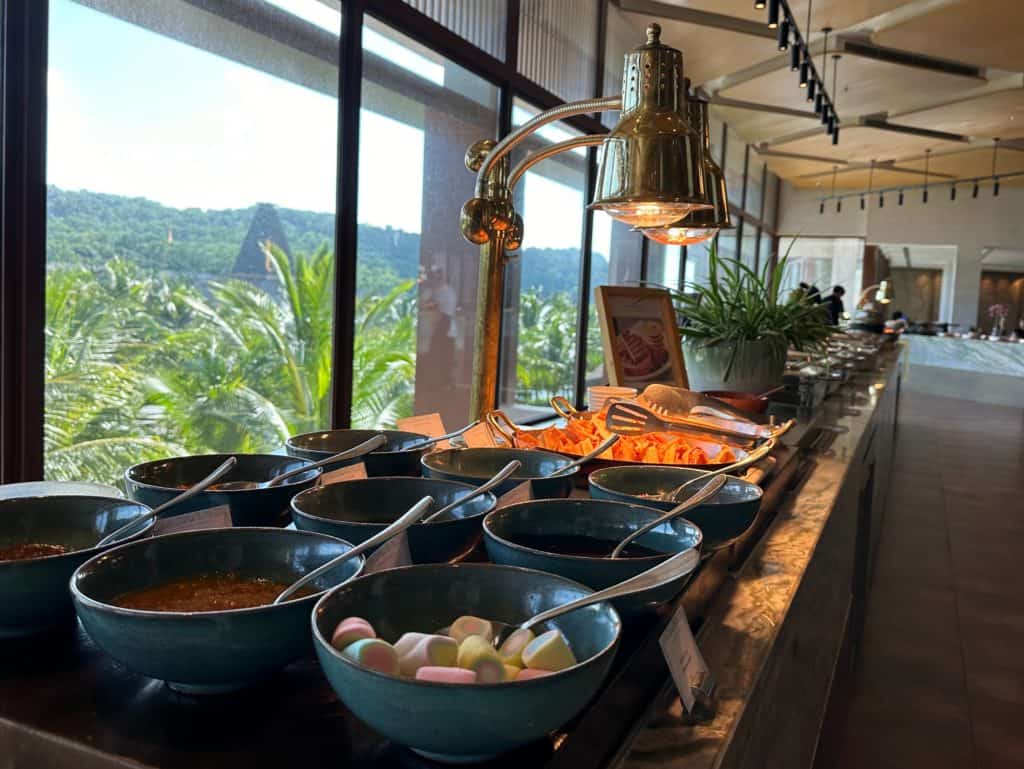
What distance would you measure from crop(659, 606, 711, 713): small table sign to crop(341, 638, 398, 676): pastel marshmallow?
27 centimetres

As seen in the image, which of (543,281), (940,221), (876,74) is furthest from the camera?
(940,221)

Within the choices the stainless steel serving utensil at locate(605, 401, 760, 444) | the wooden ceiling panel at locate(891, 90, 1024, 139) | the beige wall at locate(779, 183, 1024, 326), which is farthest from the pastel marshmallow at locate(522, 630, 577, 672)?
the beige wall at locate(779, 183, 1024, 326)

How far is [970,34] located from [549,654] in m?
7.45

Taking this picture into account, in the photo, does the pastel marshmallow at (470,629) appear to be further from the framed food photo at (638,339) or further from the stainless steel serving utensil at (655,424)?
the framed food photo at (638,339)

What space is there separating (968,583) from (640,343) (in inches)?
85.9

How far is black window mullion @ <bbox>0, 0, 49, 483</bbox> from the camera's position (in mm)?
1697

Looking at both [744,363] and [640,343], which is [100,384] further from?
[744,363]

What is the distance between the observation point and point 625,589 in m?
0.58

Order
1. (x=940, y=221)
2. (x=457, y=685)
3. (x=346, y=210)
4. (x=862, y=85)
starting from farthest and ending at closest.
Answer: (x=940, y=221), (x=862, y=85), (x=346, y=210), (x=457, y=685)

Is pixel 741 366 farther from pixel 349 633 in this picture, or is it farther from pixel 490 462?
pixel 349 633

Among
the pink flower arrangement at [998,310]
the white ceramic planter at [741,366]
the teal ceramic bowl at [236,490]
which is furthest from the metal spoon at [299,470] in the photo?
the pink flower arrangement at [998,310]

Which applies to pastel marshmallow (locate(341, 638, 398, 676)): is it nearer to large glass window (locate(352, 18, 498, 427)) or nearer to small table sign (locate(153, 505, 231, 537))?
small table sign (locate(153, 505, 231, 537))

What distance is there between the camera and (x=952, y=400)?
11.2 m

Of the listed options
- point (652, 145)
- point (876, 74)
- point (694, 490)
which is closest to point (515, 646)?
point (694, 490)
